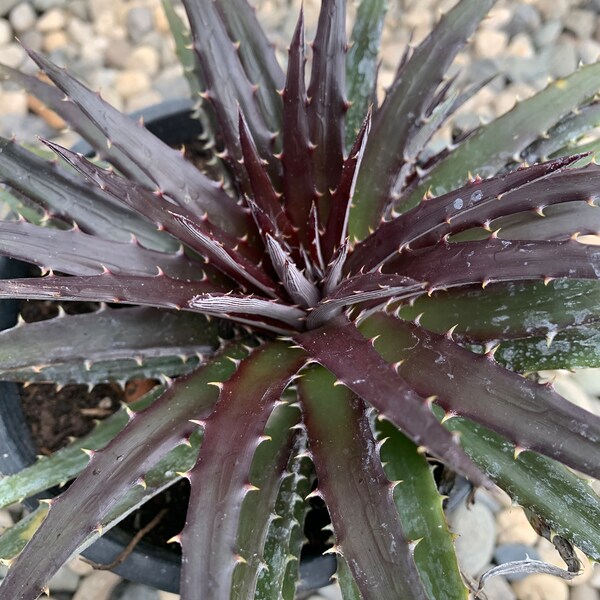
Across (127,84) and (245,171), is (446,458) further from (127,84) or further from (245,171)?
(127,84)

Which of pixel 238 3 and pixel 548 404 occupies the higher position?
pixel 238 3

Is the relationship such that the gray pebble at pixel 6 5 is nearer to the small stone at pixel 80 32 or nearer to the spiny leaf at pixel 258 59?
the small stone at pixel 80 32

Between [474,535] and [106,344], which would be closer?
[106,344]

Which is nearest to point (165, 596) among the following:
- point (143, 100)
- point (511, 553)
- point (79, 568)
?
point (79, 568)

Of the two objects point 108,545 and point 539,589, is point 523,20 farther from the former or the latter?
point 108,545

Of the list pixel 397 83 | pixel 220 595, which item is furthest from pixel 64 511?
pixel 397 83

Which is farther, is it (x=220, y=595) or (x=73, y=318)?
(x=73, y=318)

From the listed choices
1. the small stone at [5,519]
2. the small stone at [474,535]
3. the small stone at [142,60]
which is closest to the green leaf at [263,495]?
the small stone at [474,535]
